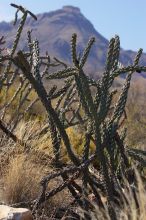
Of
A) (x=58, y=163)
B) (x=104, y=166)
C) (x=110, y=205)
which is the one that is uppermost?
(x=58, y=163)

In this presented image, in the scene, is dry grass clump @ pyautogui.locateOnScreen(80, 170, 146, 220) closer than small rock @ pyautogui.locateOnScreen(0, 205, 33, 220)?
Yes

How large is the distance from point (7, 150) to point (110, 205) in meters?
1.67

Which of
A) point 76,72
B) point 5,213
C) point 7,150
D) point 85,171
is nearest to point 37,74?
point 76,72

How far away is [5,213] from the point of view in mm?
3428

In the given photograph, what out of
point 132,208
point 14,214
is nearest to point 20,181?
point 14,214

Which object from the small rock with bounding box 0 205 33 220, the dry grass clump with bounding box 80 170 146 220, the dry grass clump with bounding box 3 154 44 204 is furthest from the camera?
the dry grass clump with bounding box 3 154 44 204

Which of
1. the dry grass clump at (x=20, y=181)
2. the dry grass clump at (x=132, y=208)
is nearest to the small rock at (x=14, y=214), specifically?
the dry grass clump at (x=132, y=208)

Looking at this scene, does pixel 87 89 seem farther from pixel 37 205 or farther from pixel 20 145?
pixel 20 145

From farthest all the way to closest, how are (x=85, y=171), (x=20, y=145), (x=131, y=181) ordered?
(x=20, y=145), (x=131, y=181), (x=85, y=171)

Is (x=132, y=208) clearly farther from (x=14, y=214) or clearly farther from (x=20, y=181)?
(x=20, y=181)

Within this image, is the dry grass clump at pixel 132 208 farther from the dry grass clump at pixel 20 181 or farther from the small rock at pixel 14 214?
the dry grass clump at pixel 20 181

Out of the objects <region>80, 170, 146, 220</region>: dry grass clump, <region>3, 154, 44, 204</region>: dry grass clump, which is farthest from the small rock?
<region>3, 154, 44, 204</region>: dry grass clump

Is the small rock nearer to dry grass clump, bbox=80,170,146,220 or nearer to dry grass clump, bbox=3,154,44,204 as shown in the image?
dry grass clump, bbox=80,170,146,220

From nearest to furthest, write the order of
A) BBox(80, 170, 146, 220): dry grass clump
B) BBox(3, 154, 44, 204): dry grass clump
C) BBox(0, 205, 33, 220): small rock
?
BBox(80, 170, 146, 220): dry grass clump
BBox(0, 205, 33, 220): small rock
BBox(3, 154, 44, 204): dry grass clump
